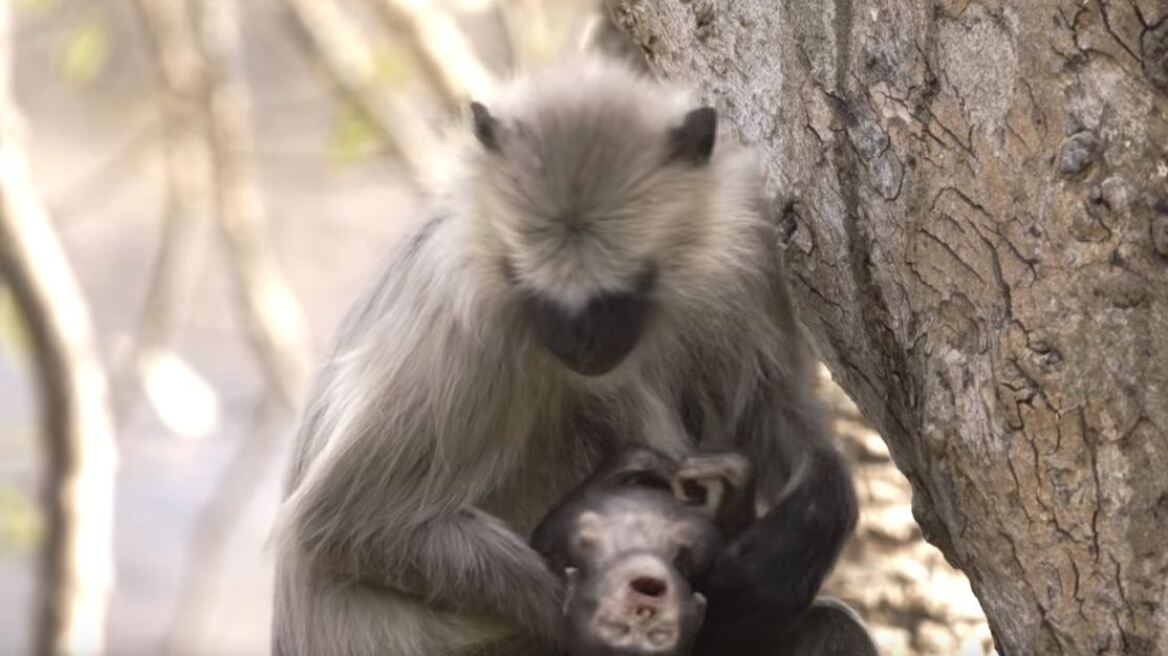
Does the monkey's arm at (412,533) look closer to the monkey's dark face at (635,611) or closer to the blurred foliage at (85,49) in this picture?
the monkey's dark face at (635,611)

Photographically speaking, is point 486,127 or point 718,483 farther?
point 718,483

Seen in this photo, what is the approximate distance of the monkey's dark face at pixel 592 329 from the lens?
4184 mm

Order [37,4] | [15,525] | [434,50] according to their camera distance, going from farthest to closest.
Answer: [15,525] → [37,4] → [434,50]

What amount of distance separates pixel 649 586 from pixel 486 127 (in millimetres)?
1082

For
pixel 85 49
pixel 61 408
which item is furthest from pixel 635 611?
pixel 85 49

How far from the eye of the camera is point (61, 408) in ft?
29.3

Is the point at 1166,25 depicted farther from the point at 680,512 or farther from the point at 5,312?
the point at 5,312

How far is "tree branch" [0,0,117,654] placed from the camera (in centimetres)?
858

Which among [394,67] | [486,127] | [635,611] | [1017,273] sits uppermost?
[394,67]

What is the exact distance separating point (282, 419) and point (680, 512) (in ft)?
23.4

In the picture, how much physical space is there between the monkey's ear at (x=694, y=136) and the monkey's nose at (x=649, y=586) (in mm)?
954

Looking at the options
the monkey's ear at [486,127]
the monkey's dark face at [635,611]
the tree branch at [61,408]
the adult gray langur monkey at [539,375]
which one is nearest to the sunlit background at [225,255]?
the tree branch at [61,408]

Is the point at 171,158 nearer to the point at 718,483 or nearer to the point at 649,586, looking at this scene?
the point at 718,483

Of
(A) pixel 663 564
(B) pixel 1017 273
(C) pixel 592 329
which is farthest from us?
(A) pixel 663 564
